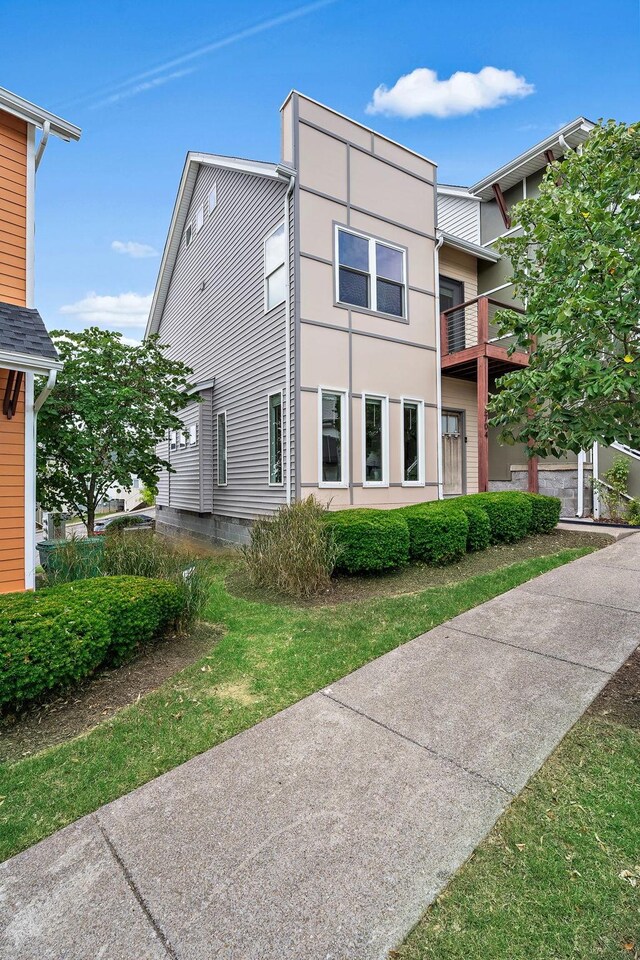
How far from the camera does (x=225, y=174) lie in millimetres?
11125

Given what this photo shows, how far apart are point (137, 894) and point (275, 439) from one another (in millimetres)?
7799

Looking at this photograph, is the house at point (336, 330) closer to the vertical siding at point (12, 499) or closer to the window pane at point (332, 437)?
the window pane at point (332, 437)

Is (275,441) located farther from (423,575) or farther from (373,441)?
(423,575)

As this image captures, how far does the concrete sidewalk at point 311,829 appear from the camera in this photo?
170 cm

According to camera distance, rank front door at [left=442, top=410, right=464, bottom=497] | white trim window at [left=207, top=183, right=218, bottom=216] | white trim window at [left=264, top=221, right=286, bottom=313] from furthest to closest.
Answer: white trim window at [left=207, top=183, right=218, bottom=216]
front door at [left=442, top=410, right=464, bottom=497]
white trim window at [left=264, top=221, right=286, bottom=313]

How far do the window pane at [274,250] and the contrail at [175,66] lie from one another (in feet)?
12.5

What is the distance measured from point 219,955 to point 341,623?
336cm

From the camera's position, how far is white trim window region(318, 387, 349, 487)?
8638 millimetres

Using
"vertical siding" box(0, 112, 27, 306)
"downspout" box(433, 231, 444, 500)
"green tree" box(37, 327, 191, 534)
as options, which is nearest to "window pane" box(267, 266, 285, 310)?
"green tree" box(37, 327, 191, 534)

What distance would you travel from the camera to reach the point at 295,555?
20.0 ft

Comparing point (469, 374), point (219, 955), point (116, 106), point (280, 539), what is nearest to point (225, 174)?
point (116, 106)

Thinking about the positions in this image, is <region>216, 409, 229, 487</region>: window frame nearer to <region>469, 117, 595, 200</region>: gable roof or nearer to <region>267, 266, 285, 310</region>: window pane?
<region>267, 266, 285, 310</region>: window pane

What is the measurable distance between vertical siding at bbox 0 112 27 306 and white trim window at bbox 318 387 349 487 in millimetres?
4797

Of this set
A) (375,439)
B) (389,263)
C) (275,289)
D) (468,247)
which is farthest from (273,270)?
(468,247)
